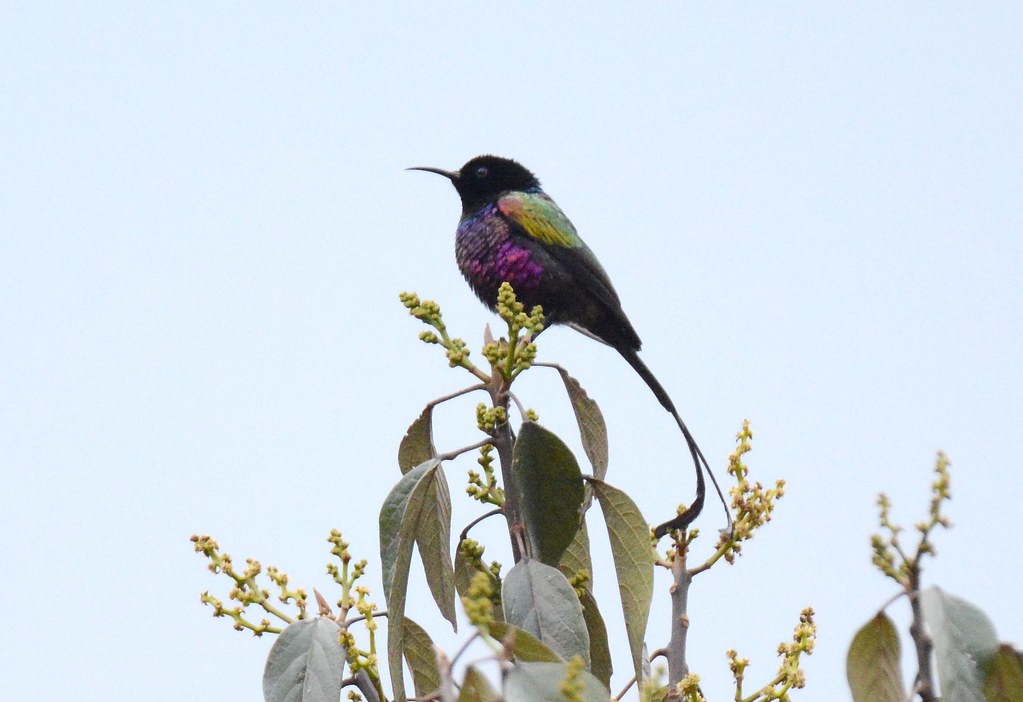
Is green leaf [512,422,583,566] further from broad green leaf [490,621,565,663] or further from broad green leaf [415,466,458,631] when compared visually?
broad green leaf [490,621,565,663]

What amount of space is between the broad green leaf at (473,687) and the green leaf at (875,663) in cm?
54

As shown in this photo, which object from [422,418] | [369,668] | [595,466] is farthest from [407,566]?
[595,466]

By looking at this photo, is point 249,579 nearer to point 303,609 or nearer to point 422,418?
point 303,609

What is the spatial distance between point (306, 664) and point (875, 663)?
1.03m

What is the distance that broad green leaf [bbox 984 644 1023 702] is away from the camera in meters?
1.66

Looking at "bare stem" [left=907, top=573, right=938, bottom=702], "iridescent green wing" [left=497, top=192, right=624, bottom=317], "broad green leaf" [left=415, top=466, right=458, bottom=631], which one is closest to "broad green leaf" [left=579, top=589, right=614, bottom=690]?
"broad green leaf" [left=415, top=466, right=458, bottom=631]

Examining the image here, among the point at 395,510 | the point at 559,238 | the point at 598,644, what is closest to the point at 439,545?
the point at 395,510

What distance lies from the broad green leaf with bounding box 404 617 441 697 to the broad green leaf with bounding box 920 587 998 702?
122 centimetres

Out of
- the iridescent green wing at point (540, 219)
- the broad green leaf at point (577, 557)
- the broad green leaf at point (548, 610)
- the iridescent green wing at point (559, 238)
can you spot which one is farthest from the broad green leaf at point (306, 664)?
the iridescent green wing at point (540, 219)

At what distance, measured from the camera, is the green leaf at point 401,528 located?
243cm

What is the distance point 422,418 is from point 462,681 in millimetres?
1134

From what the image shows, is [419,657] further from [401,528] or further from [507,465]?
[507,465]

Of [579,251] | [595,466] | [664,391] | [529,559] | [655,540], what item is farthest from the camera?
[579,251]

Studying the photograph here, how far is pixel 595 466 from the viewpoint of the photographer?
9.69ft
